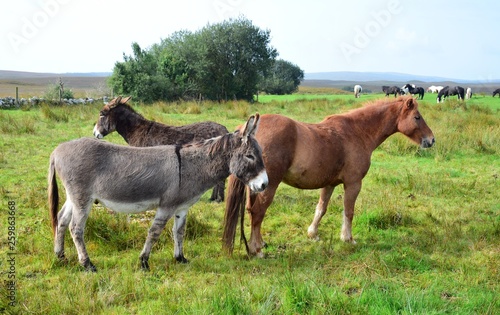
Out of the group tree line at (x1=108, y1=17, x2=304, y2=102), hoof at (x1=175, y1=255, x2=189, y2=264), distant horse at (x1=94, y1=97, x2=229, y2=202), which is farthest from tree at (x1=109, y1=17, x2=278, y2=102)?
hoof at (x1=175, y1=255, x2=189, y2=264)

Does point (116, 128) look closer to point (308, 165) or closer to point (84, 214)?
point (84, 214)

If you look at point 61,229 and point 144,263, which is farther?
point 61,229

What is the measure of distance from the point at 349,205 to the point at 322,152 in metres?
1.04

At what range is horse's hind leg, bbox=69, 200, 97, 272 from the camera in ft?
17.1

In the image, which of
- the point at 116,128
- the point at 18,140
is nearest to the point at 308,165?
the point at 116,128

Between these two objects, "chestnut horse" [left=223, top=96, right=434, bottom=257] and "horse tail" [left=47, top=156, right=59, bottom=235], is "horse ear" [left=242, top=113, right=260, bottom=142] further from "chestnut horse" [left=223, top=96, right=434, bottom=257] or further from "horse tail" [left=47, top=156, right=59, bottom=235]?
"horse tail" [left=47, top=156, right=59, bottom=235]

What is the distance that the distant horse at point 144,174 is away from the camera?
203 inches

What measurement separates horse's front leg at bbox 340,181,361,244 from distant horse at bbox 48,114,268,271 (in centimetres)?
206

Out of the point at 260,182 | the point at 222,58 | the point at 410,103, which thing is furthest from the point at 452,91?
the point at 260,182

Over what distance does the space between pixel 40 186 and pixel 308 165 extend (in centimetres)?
571

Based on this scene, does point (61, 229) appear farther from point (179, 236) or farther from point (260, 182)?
point (260, 182)

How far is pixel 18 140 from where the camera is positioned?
13.4 meters

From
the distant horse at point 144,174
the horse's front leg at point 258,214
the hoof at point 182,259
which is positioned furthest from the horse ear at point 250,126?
the hoof at point 182,259

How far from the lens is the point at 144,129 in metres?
8.24
